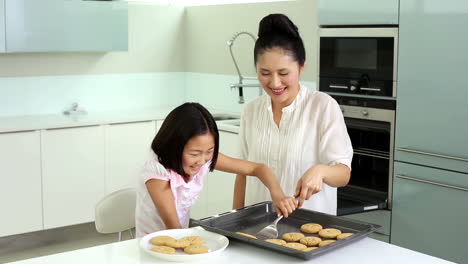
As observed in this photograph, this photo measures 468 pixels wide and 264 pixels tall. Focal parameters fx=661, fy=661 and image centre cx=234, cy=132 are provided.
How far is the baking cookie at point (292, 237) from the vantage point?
1.98 metres

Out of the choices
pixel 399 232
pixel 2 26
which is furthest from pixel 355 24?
pixel 2 26

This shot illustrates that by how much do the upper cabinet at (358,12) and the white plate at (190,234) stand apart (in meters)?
1.98

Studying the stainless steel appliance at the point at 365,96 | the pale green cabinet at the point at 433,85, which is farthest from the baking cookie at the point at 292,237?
the pale green cabinet at the point at 433,85

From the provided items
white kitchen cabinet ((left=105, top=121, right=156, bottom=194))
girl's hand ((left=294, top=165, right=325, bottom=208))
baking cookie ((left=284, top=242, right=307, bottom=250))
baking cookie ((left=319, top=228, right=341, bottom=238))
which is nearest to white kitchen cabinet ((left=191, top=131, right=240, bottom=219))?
white kitchen cabinet ((left=105, top=121, right=156, bottom=194))

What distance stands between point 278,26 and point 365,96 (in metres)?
1.57

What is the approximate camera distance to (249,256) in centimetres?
191

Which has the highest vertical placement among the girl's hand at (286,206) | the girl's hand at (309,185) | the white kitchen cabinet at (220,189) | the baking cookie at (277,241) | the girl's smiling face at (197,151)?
the girl's smiling face at (197,151)

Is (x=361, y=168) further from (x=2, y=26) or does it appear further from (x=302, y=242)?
(x=2, y=26)

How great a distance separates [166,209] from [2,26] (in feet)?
8.91

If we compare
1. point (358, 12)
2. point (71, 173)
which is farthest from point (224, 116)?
point (358, 12)

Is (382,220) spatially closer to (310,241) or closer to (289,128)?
(289,128)

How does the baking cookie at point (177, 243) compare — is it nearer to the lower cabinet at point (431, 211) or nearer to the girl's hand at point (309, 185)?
the girl's hand at point (309, 185)

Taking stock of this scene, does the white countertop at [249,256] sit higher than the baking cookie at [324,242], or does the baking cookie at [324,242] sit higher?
the baking cookie at [324,242]

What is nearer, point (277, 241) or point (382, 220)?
point (277, 241)
